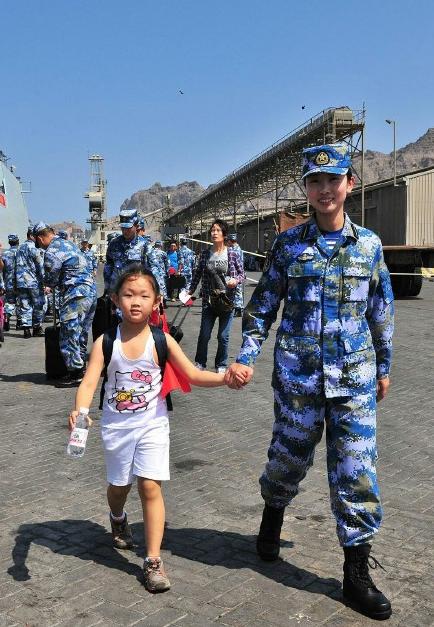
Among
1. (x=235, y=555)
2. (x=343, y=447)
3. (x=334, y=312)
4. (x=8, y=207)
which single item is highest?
(x=8, y=207)

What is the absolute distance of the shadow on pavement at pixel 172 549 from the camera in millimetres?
3344

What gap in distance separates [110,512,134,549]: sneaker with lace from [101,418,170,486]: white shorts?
0.44m

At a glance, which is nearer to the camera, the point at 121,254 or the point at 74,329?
the point at 121,254

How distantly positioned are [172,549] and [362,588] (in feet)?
3.51

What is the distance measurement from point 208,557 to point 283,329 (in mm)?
1261

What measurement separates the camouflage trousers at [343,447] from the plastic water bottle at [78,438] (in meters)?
0.88

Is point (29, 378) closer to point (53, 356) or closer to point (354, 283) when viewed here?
point (53, 356)

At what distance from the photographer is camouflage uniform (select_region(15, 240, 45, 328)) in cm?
1350

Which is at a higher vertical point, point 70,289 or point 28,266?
point 28,266

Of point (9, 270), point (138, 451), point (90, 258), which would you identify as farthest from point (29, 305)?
point (138, 451)

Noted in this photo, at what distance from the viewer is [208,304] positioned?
866 centimetres

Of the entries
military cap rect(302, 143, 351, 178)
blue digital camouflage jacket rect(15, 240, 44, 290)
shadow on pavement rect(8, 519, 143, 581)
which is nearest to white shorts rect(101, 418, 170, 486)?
shadow on pavement rect(8, 519, 143, 581)

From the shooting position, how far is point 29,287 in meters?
13.6

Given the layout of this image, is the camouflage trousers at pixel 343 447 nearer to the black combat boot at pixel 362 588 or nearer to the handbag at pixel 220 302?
the black combat boot at pixel 362 588
